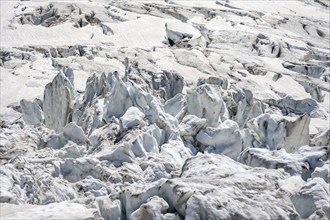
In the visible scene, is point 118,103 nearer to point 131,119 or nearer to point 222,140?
point 131,119

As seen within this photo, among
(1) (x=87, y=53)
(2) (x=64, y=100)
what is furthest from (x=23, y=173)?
(1) (x=87, y=53)

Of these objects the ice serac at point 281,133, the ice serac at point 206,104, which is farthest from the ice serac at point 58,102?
the ice serac at point 281,133

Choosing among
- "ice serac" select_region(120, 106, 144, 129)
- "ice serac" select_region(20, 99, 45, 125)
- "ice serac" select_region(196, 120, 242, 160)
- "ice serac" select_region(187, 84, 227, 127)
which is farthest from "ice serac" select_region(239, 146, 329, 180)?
"ice serac" select_region(20, 99, 45, 125)

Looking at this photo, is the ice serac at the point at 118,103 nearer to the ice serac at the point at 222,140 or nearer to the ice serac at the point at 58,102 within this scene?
the ice serac at the point at 58,102

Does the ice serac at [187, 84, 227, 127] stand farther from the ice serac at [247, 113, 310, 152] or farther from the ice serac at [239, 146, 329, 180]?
the ice serac at [239, 146, 329, 180]

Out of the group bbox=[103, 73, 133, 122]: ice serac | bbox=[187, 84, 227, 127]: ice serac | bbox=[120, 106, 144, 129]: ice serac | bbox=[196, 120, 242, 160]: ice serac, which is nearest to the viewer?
bbox=[120, 106, 144, 129]: ice serac
